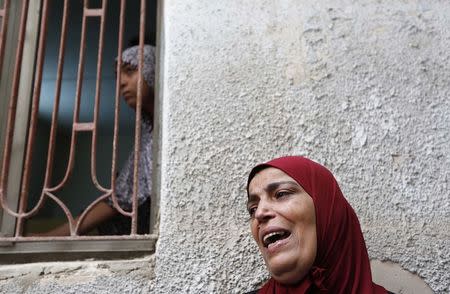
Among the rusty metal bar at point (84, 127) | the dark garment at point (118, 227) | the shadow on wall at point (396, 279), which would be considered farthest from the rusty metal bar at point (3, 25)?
the shadow on wall at point (396, 279)

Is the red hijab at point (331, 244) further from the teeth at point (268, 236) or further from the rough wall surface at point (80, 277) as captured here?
the rough wall surface at point (80, 277)

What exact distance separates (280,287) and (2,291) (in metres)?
0.99

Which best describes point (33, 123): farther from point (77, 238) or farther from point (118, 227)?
point (118, 227)

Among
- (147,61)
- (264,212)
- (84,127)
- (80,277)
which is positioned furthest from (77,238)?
(147,61)

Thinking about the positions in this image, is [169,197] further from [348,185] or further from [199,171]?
[348,185]

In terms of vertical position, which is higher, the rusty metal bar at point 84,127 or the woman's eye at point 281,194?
the rusty metal bar at point 84,127

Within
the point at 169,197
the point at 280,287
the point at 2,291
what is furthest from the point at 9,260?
the point at 280,287

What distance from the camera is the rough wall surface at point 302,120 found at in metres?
1.93

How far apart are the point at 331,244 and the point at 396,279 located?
0.49 m

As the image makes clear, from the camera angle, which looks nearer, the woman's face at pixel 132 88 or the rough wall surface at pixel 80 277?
the rough wall surface at pixel 80 277

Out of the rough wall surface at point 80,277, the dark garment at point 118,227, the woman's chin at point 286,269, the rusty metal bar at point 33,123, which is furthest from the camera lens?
the dark garment at point 118,227

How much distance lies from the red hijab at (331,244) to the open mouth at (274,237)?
0.10 metres

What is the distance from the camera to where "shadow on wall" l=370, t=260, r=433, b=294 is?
1.89m

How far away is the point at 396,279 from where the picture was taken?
1.90m
